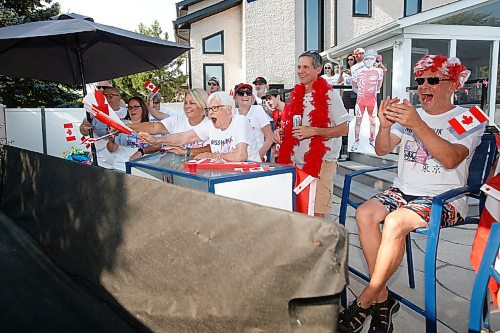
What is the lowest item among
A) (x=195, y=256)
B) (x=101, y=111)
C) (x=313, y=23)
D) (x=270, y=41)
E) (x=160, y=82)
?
(x=195, y=256)

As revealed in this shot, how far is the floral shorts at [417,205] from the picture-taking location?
2.03m

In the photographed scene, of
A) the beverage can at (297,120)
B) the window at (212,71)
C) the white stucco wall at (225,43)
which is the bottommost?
the beverage can at (297,120)

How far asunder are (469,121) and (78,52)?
3.78 m

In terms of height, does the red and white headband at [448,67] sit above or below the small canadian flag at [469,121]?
above

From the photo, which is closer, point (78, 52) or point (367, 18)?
point (78, 52)

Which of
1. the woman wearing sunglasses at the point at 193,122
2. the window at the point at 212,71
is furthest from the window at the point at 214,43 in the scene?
the woman wearing sunglasses at the point at 193,122

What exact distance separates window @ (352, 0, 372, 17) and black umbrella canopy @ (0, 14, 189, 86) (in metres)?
9.70

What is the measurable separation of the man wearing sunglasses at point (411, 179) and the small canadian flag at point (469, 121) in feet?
0.31

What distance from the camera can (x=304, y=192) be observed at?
259cm

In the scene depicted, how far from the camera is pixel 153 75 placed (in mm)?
21141

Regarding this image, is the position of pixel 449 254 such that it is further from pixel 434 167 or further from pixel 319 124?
pixel 319 124

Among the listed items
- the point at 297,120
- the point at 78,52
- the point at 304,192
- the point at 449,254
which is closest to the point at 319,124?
the point at 297,120

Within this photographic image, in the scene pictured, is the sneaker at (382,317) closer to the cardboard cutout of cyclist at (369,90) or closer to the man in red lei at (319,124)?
the man in red lei at (319,124)

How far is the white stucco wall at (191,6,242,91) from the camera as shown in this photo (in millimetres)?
13266
